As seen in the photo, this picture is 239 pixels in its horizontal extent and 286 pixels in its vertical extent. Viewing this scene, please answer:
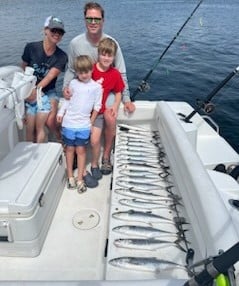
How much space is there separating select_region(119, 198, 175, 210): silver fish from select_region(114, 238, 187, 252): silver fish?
40cm

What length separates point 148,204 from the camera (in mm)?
2740

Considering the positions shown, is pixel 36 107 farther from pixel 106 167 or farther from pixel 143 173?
pixel 143 173

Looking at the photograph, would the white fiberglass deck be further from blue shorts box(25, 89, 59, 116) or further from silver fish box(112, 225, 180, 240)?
blue shorts box(25, 89, 59, 116)

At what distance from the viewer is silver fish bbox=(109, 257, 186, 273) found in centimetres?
209

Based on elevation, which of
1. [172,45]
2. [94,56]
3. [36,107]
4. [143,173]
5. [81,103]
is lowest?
[172,45]

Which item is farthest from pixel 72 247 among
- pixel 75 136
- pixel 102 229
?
pixel 75 136

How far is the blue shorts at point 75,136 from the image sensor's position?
10.4 feet

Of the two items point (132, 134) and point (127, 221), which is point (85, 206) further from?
point (132, 134)

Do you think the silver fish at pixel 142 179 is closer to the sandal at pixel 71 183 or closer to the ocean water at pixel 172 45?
the sandal at pixel 71 183

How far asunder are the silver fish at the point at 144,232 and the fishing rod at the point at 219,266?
Result: 4.04 ft

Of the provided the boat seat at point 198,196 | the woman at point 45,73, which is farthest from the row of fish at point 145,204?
the woman at point 45,73

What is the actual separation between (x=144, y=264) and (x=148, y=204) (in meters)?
0.67

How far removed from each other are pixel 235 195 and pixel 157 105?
151 centimetres

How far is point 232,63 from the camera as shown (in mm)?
12141
